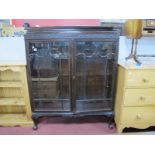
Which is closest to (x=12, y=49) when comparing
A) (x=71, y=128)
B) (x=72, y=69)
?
(x=72, y=69)

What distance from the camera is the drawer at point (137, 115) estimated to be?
1871 mm

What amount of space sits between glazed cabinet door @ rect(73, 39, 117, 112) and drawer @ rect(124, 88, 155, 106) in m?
0.20

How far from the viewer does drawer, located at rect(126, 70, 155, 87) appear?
172 centimetres

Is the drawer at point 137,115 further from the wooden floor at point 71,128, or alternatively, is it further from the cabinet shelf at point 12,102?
the cabinet shelf at point 12,102

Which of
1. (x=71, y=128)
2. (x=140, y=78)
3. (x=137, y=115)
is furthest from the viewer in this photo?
(x=71, y=128)

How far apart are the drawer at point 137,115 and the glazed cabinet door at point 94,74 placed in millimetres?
189

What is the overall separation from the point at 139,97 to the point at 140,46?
616mm

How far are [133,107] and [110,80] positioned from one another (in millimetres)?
357

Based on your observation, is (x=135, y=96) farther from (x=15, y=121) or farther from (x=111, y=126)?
(x=15, y=121)

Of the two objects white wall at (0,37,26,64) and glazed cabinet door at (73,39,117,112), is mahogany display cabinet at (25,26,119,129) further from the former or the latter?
white wall at (0,37,26,64)

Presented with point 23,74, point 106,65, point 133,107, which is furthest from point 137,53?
point 23,74

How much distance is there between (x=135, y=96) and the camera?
181 centimetres
